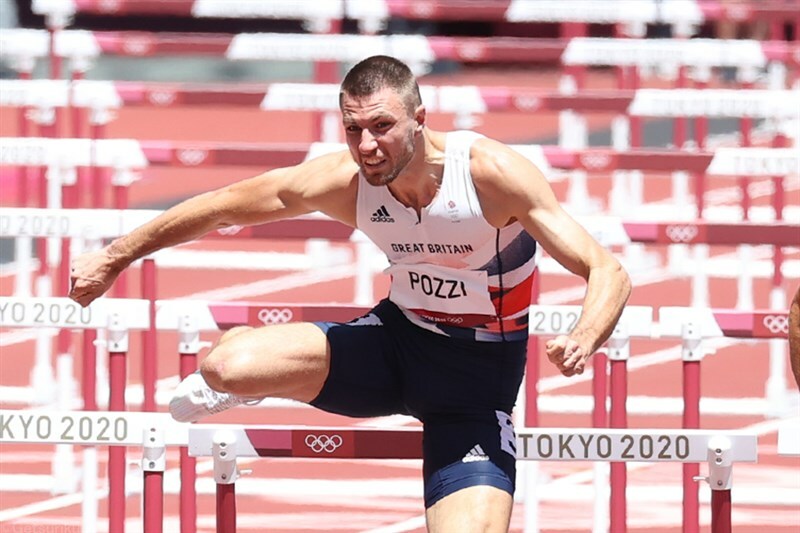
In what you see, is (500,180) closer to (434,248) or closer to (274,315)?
(434,248)

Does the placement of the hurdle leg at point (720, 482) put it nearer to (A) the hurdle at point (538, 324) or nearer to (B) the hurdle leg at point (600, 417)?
(A) the hurdle at point (538, 324)

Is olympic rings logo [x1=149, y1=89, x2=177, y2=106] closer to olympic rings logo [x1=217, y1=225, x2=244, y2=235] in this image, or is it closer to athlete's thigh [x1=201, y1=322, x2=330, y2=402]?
olympic rings logo [x1=217, y1=225, x2=244, y2=235]

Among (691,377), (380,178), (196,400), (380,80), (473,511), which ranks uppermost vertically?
(380,80)

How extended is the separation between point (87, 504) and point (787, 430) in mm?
2401

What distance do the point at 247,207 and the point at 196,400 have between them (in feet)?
1.83

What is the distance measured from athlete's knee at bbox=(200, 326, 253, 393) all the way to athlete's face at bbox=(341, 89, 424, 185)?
1.86 feet

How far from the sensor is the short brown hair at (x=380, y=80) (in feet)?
15.5

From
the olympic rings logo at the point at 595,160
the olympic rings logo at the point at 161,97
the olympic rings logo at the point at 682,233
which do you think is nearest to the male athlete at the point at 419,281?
the olympic rings logo at the point at 682,233

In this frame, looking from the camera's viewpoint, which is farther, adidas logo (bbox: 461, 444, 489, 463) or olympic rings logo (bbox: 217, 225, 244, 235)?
olympic rings logo (bbox: 217, 225, 244, 235)

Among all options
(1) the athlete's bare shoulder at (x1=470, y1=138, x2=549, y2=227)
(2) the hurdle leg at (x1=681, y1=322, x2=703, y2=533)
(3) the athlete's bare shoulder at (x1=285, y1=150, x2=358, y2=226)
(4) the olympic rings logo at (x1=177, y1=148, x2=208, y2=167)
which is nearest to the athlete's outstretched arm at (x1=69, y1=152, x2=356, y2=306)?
(3) the athlete's bare shoulder at (x1=285, y1=150, x2=358, y2=226)

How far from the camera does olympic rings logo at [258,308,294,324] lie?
5.83 meters

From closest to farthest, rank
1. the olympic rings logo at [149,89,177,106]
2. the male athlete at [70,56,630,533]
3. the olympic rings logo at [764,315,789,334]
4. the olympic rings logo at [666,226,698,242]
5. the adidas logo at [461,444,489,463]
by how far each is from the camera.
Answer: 1. the male athlete at [70,56,630,533]
2. the adidas logo at [461,444,489,463]
3. the olympic rings logo at [764,315,789,334]
4. the olympic rings logo at [666,226,698,242]
5. the olympic rings logo at [149,89,177,106]

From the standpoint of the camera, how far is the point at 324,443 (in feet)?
15.3

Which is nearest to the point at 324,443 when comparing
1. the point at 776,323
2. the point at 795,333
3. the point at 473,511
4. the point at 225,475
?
the point at 225,475
